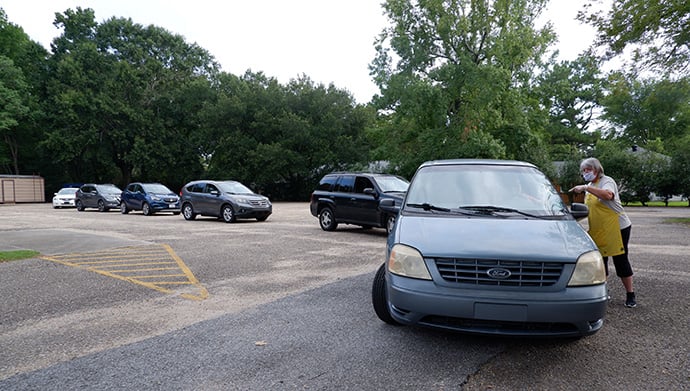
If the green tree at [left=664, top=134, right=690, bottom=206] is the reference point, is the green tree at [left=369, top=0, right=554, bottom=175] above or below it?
above

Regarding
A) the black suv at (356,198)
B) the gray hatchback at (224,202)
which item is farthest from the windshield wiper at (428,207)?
the gray hatchback at (224,202)

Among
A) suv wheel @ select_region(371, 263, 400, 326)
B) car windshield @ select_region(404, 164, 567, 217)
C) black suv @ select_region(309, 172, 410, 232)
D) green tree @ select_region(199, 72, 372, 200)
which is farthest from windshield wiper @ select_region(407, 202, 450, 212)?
green tree @ select_region(199, 72, 372, 200)

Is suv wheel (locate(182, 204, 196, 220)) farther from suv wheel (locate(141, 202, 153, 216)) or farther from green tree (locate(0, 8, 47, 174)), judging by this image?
green tree (locate(0, 8, 47, 174))

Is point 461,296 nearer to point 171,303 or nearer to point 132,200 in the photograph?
point 171,303

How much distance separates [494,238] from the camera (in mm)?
3557

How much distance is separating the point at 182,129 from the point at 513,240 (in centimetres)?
4727

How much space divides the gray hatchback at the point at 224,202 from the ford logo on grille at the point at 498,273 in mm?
14024

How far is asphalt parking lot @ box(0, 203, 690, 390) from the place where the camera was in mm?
3174

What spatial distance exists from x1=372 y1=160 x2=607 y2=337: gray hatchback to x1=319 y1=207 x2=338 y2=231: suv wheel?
931 centimetres

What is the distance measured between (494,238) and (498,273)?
0.36 meters

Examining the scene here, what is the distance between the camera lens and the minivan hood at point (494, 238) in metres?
3.37

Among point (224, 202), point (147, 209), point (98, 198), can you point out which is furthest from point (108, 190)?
point (224, 202)

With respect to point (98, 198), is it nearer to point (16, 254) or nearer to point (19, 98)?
point (16, 254)

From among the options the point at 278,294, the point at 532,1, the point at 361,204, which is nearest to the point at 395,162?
the point at 532,1
